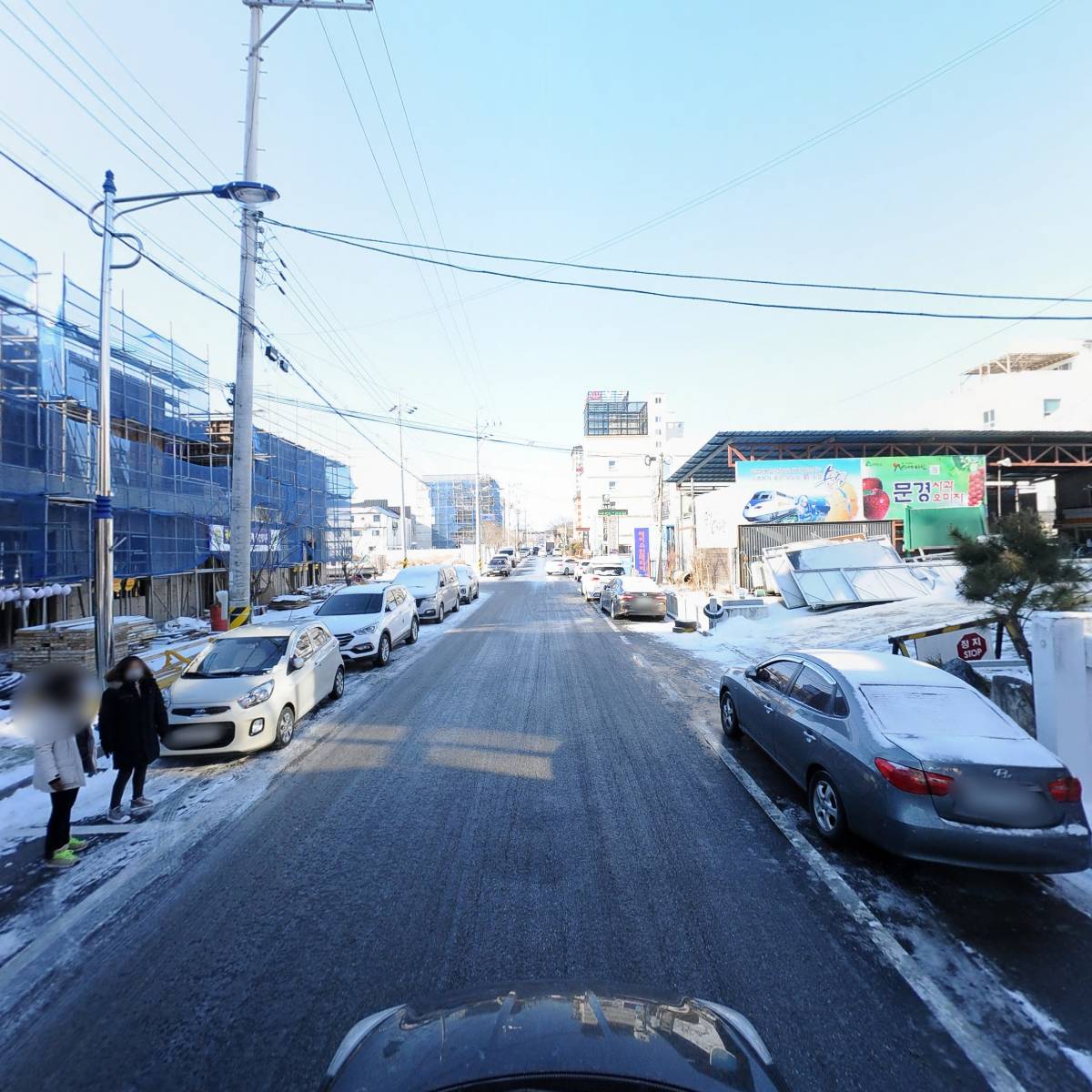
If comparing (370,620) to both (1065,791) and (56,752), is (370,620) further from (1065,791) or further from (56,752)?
(1065,791)

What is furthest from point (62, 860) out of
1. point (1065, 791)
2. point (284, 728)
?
point (1065, 791)

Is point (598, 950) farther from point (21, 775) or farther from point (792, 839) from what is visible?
point (21, 775)

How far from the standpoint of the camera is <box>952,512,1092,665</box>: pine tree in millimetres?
8148

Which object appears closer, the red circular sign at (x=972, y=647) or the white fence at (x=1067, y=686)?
the white fence at (x=1067, y=686)

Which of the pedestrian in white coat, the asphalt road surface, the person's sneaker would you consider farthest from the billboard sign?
the person's sneaker

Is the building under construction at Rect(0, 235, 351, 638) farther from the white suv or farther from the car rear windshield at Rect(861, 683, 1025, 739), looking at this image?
the car rear windshield at Rect(861, 683, 1025, 739)

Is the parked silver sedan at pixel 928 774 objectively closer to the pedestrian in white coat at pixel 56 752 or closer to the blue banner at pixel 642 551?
the pedestrian in white coat at pixel 56 752

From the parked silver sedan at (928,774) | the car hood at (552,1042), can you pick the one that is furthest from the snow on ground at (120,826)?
the parked silver sedan at (928,774)

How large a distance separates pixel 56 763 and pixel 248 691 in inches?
99.0

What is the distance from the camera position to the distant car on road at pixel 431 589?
2116 cm

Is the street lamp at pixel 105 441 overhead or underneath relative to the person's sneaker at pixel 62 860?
overhead

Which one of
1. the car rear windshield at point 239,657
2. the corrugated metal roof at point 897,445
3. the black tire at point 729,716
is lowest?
the black tire at point 729,716

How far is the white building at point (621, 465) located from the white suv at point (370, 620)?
39688 millimetres

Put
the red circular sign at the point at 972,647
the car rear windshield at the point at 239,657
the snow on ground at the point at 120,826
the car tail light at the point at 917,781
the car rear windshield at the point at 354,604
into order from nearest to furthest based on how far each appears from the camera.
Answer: the car tail light at the point at 917,781
the snow on ground at the point at 120,826
the car rear windshield at the point at 239,657
the red circular sign at the point at 972,647
the car rear windshield at the point at 354,604
